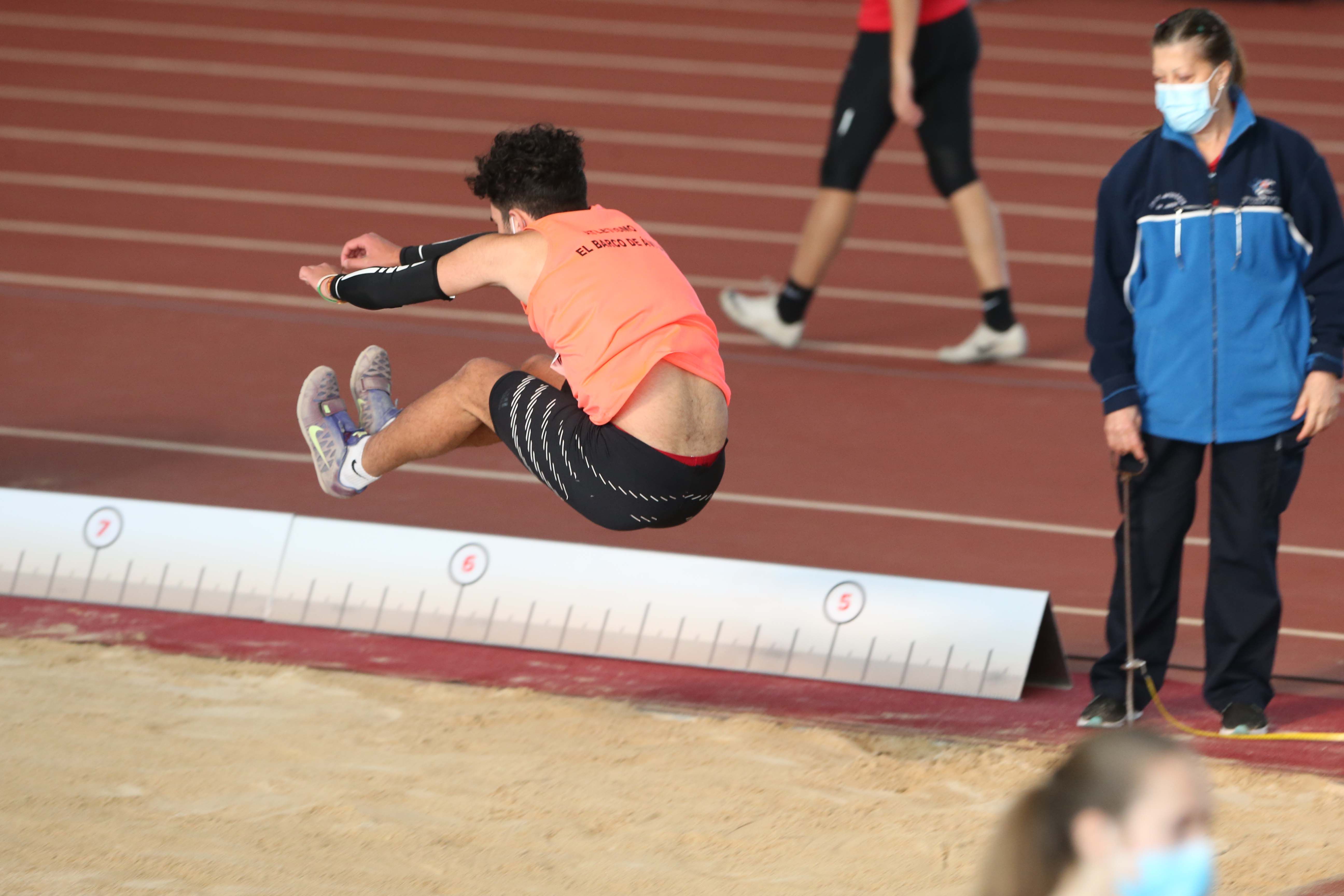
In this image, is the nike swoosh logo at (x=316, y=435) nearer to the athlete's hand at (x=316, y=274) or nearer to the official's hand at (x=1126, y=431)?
the athlete's hand at (x=316, y=274)

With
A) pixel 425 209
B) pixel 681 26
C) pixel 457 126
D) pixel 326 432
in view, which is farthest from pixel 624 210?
pixel 326 432

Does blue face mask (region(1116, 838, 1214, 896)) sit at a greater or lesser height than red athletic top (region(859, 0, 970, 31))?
lesser

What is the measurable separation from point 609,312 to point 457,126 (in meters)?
7.20

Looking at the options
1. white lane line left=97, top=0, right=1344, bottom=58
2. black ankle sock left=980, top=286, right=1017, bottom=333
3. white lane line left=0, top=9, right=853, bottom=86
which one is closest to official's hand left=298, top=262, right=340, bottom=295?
black ankle sock left=980, top=286, right=1017, bottom=333

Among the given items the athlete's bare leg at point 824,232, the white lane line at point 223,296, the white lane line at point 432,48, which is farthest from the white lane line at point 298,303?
the white lane line at point 432,48

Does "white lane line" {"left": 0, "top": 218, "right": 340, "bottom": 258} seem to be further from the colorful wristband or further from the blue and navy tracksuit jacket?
the blue and navy tracksuit jacket

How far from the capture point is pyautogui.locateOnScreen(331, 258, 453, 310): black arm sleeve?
3.38 metres

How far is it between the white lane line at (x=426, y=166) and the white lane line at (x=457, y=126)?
1.92ft

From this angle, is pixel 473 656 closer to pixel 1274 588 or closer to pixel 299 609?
pixel 299 609

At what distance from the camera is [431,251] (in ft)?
11.3

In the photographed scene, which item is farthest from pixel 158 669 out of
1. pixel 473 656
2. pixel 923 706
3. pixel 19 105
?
pixel 19 105

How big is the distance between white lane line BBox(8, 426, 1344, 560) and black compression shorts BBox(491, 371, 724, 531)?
72.8 inches

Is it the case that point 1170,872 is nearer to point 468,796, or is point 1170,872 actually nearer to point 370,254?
point 468,796

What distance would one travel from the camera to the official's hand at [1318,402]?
3607mm
